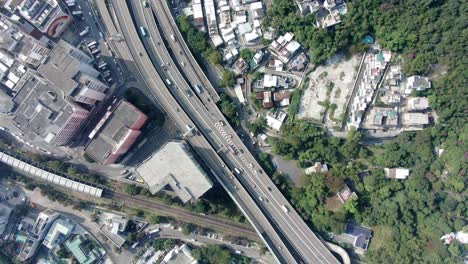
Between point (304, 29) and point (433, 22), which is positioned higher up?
point (433, 22)

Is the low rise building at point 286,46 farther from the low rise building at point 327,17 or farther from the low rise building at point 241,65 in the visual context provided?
the low rise building at point 241,65

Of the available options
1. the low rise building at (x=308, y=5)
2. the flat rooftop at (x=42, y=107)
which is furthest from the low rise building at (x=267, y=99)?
the flat rooftop at (x=42, y=107)

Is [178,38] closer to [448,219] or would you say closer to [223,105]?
[223,105]

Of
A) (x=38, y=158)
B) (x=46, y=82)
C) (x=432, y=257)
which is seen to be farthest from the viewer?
(x=38, y=158)

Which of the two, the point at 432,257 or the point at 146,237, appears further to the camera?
the point at 146,237

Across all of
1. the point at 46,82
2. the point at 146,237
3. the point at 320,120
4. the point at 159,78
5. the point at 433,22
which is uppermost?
the point at 433,22

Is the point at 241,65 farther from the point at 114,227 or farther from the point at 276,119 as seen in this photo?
the point at 114,227

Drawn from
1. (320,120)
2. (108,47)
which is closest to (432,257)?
(320,120)
